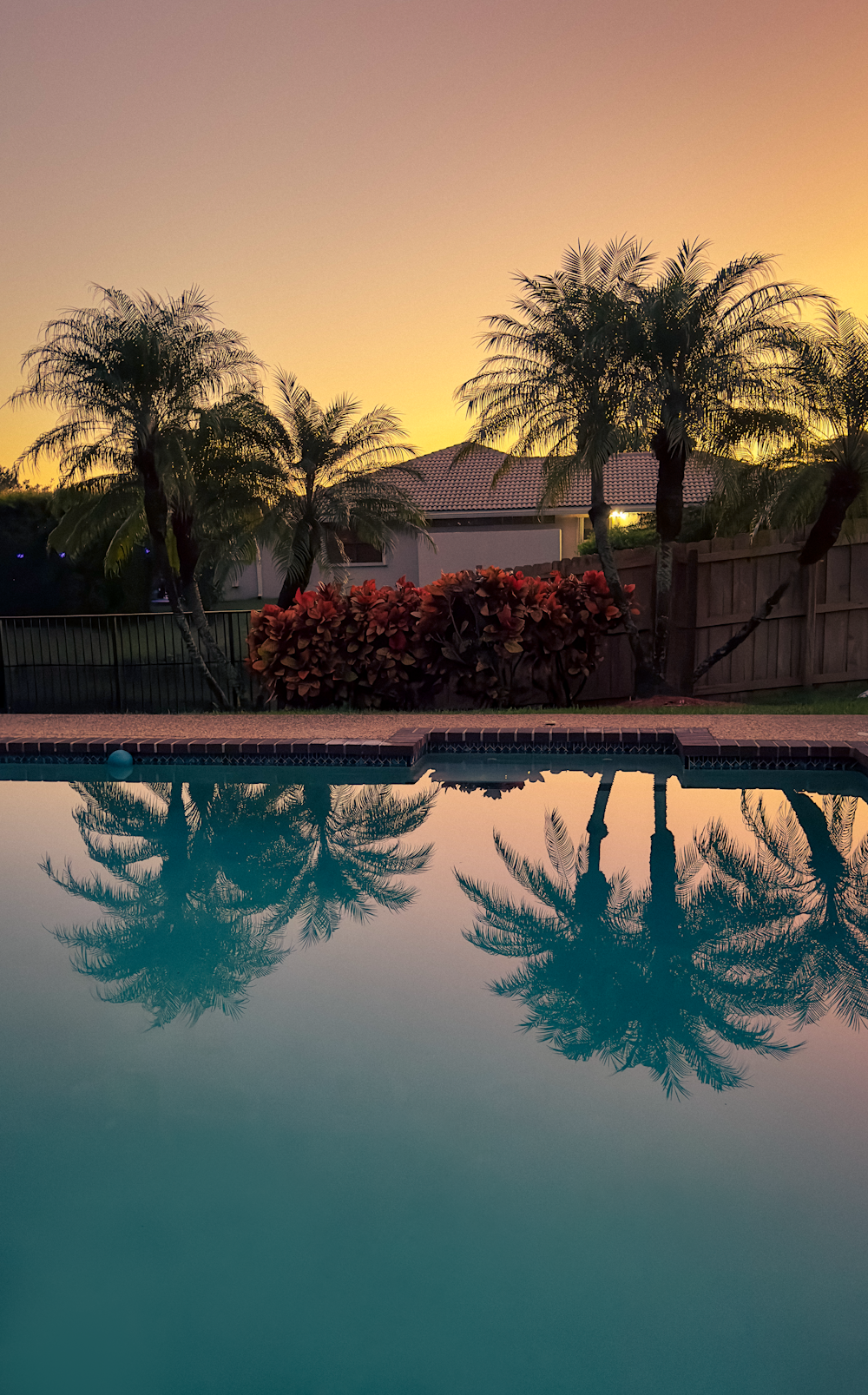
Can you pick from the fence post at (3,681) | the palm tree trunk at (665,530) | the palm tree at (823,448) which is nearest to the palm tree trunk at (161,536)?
the fence post at (3,681)

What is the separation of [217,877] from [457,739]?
389 cm

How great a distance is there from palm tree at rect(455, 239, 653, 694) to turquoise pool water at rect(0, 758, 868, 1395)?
20.4 ft

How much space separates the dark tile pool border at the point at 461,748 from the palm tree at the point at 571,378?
3.05 m

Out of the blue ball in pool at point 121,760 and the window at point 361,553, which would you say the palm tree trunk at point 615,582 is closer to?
the blue ball in pool at point 121,760

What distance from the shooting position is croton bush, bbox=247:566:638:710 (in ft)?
40.3

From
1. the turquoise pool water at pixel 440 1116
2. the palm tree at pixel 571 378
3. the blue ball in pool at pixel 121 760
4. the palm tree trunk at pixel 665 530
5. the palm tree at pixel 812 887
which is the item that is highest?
the palm tree at pixel 571 378

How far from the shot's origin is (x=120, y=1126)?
12.9 feet

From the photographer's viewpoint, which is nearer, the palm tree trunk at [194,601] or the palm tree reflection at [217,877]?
the palm tree reflection at [217,877]

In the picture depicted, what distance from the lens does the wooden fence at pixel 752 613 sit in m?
12.9

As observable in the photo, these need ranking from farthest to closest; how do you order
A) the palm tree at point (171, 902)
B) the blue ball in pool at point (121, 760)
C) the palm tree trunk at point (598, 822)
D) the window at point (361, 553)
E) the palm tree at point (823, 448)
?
the window at point (361, 553) → the palm tree at point (823, 448) → the blue ball in pool at point (121, 760) → the palm tree trunk at point (598, 822) → the palm tree at point (171, 902)

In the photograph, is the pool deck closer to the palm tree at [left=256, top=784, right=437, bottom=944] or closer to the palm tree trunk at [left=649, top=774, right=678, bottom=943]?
the palm tree at [left=256, top=784, right=437, bottom=944]

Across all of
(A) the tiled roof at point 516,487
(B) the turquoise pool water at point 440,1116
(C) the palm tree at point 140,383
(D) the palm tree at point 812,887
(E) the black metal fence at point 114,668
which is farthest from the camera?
(A) the tiled roof at point 516,487

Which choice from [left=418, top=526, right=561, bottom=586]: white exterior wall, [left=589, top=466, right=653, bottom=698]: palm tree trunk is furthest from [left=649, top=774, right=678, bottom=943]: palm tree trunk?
[left=418, top=526, right=561, bottom=586]: white exterior wall

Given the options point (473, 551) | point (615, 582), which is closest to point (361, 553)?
point (473, 551)
